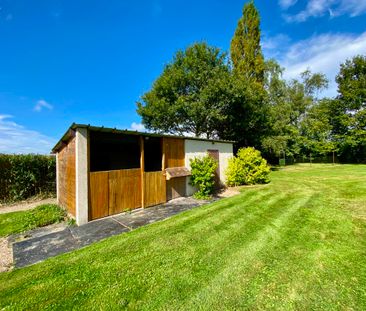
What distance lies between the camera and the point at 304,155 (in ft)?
93.9

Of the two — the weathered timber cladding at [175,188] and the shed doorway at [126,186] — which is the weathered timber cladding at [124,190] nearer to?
the shed doorway at [126,186]

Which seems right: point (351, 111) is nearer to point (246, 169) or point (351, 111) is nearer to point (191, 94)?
point (191, 94)

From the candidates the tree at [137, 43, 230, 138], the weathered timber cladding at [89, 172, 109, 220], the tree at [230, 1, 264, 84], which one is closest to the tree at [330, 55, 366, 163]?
the tree at [230, 1, 264, 84]

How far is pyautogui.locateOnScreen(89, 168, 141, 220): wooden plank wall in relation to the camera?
17.7ft

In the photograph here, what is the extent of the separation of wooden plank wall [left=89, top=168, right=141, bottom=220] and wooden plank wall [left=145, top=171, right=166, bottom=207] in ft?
0.98

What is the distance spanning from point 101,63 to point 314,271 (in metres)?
14.7

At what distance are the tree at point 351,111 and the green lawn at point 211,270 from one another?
2436 cm

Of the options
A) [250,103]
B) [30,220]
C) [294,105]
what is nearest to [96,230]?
[30,220]

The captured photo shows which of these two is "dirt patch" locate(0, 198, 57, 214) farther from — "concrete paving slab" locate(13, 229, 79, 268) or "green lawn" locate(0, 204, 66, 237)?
"concrete paving slab" locate(13, 229, 79, 268)

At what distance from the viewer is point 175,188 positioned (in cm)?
787

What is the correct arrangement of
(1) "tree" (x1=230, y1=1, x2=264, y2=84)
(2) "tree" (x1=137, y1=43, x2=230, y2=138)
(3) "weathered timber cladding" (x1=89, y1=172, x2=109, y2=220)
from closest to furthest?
(3) "weathered timber cladding" (x1=89, y1=172, x2=109, y2=220) → (2) "tree" (x1=137, y1=43, x2=230, y2=138) → (1) "tree" (x1=230, y1=1, x2=264, y2=84)

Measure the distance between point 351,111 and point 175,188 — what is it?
91.5ft

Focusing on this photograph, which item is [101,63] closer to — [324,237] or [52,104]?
[52,104]

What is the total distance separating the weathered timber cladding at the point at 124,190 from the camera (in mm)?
5770
